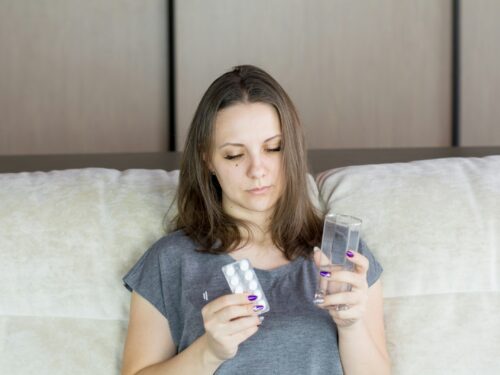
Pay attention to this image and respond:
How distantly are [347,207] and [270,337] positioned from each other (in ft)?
1.18

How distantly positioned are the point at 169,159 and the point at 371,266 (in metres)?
1.03

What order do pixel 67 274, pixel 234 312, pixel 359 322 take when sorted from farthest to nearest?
1. pixel 67 274
2. pixel 359 322
3. pixel 234 312

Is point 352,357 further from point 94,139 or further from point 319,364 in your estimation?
point 94,139

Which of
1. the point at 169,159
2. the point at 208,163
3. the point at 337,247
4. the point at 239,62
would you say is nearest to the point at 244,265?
the point at 337,247

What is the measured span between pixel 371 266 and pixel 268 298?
0.22 m

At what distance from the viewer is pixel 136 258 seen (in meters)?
1.69

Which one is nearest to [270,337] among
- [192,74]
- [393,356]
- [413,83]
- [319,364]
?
[319,364]

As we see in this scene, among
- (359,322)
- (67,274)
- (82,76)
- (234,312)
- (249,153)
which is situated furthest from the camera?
(82,76)

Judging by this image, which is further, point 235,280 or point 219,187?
point 219,187

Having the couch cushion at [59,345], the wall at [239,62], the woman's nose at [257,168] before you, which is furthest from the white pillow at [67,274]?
the wall at [239,62]

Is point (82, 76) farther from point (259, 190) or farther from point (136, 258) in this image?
point (259, 190)

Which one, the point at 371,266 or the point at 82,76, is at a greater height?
the point at 82,76

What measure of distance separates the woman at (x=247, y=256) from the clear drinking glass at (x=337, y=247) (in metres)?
0.09

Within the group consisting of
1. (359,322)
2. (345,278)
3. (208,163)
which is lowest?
(359,322)
